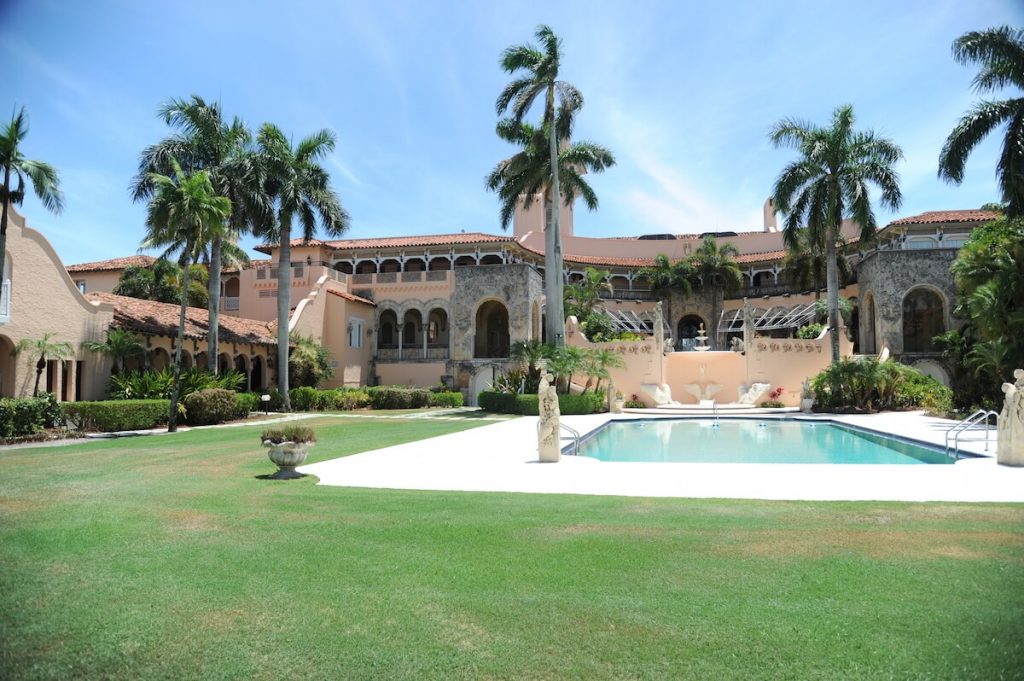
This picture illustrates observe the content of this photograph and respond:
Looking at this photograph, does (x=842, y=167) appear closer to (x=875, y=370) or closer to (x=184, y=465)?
(x=875, y=370)

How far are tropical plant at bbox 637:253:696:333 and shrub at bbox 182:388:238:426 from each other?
34.5 m

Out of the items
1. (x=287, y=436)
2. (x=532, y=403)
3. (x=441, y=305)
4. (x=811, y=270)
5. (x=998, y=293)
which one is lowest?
(x=532, y=403)

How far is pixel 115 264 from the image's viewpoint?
4572 cm

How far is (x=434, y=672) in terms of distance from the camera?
13.0ft

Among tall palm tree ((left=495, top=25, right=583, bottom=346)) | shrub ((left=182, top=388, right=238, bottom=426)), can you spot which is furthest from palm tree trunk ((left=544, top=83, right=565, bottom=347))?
shrub ((left=182, top=388, right=238, bottom=426))

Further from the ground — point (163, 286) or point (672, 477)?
point (163, 286)

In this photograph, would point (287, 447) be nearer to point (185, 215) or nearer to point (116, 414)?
point (116, 414)

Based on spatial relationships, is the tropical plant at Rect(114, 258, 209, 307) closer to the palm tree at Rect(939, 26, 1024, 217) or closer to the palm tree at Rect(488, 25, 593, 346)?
the palm tree at Rect(488, 25, 593, 346)

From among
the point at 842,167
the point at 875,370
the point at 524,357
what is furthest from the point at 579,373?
the point at 842,167

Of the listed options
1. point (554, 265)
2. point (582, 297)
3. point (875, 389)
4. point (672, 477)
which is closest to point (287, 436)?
point (672, 477)

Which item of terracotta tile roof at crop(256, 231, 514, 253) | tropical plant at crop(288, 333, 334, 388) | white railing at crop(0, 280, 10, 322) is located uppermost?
terracotta tile roof at crop(256, 231, 514, 253)

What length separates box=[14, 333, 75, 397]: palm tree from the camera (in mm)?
21025

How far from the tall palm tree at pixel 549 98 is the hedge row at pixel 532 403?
9.29ft

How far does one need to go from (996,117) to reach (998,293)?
5.73 metres
